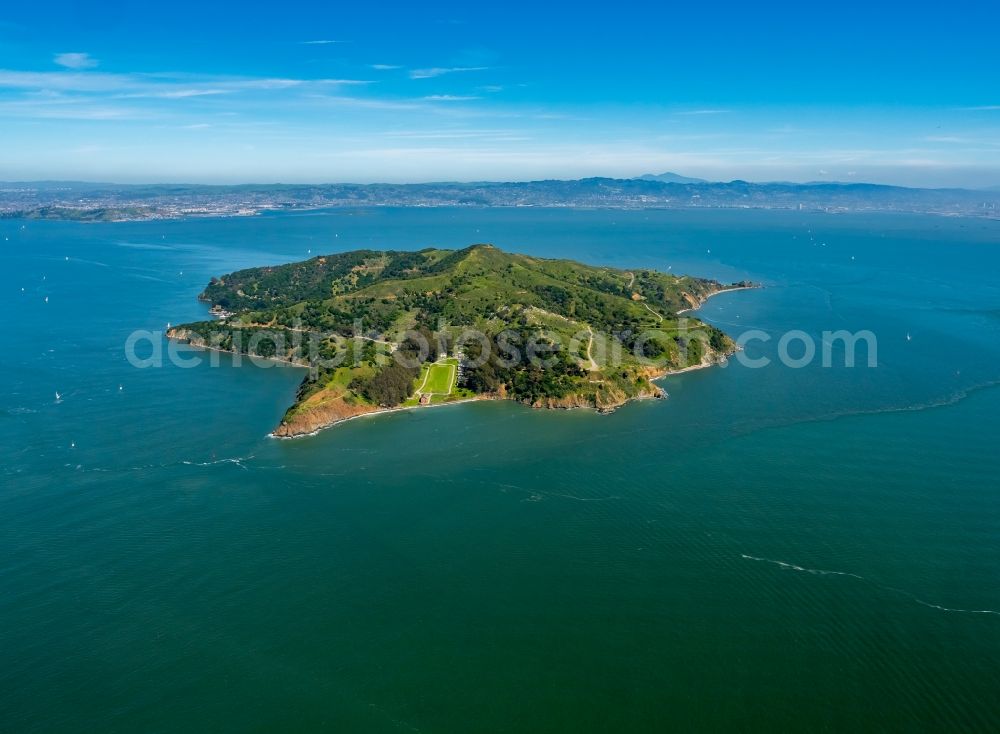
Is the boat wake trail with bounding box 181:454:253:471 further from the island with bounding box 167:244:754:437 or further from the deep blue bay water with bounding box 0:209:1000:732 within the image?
the island with bounding box 167:244:754:437

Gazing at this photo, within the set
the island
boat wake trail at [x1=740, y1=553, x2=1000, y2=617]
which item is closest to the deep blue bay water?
boat wake trail at [x1=740, y1=553, x2=1000, y2=617]

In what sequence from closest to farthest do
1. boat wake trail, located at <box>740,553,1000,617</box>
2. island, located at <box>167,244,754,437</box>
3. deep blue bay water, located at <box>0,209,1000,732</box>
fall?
deep blue bay water, located at <box>0,209,1000,732</box> < boat wake trail, located at <box>740,553,1000,617</box> < island, located at <box>167,244,754,437</box>

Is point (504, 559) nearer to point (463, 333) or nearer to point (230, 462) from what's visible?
point (230, 462)

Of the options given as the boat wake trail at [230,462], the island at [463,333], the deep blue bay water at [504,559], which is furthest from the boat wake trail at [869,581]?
the boat wake trail at [230,462]

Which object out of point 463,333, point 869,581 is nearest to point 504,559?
point 869,581

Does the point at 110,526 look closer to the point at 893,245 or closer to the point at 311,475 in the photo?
the point at 311,475

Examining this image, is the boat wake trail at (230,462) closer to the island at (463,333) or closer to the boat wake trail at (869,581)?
the island at (463,333)

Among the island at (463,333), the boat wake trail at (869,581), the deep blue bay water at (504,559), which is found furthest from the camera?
the island at (463,333)
